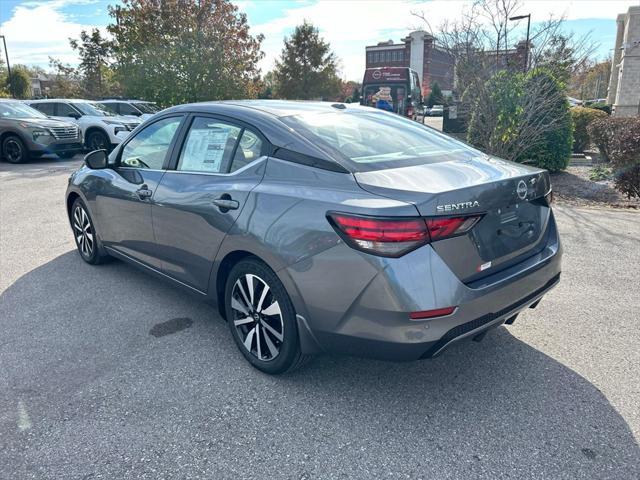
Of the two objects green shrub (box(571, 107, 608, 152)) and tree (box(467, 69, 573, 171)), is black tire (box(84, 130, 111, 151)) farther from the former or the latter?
green shrub (box(571, 107, 608, 152))

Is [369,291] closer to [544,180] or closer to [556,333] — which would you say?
[544,180]

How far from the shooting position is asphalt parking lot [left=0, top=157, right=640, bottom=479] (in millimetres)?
2316

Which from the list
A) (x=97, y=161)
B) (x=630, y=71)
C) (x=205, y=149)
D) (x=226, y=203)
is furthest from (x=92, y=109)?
(x=630, y=71)

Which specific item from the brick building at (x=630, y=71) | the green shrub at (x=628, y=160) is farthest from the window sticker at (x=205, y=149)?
the brick building at (x=630, y=71)

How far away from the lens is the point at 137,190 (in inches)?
154

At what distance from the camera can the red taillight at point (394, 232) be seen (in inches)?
90.3

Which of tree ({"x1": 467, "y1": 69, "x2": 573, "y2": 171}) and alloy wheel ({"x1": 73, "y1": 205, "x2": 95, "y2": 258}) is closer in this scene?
alloy wheel ({"x1": 73, "y1": 205, "x2": 95, "y2": 258})

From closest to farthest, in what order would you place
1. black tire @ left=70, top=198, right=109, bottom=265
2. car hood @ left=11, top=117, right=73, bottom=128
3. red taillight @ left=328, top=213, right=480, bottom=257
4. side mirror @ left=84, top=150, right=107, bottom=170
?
red taillight @ left=328, top=213, right=480, bottom=257 → side mirror @ left=84, top=150, right=107, bottom=170 → black tire @ left=70, top=198, right=109, bottom=265 → car hood @ left=11, top=117, right=73, bottom=128

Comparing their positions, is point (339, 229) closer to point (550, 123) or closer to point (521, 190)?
point (521, 190)

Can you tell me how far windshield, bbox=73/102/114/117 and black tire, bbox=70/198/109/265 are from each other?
39.4 ft

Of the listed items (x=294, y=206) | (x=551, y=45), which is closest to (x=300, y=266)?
(x=294, y=206)

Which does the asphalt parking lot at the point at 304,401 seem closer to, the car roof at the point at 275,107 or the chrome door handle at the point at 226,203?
the chrome door handle at the point at 226,203

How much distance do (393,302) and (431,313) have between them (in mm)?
190

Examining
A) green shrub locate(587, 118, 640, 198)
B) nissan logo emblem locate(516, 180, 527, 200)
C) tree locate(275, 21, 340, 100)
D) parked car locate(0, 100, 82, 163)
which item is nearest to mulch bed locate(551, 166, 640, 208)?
green shrub locate(587, 118, 640, 198)
